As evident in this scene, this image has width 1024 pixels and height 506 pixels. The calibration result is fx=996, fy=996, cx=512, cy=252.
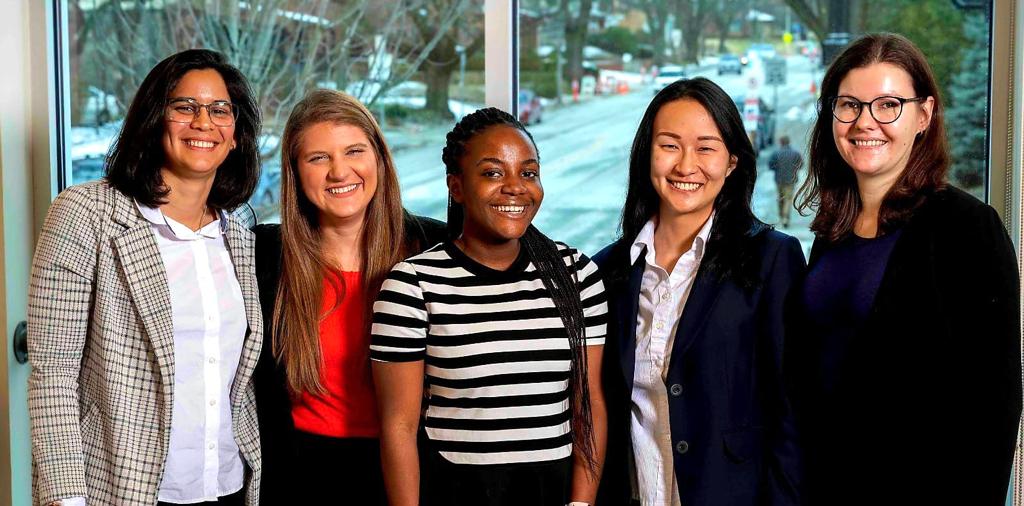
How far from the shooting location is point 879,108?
1.78 metres

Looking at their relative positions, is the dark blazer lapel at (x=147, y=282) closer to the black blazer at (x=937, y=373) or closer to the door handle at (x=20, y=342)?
the door handle at (x=20, y=342)

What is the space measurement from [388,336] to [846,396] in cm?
84

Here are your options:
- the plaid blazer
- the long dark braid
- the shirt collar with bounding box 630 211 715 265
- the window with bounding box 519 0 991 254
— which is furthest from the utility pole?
the plaid blazer

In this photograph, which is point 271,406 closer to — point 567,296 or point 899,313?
point 567,296

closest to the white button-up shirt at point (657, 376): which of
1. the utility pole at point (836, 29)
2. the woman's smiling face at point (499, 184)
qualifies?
the woman's smiling face at point (499, 184)

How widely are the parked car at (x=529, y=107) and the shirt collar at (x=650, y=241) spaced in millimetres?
733

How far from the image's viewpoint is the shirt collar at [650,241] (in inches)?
76.2

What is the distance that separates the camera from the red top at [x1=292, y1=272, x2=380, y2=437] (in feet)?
6.61

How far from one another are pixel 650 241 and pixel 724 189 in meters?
0.18

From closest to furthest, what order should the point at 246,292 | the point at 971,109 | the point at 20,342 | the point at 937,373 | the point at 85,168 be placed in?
the point at 937,373, the point at 246,292, the point at 971,109, the point at 20,342, the point at 85,168

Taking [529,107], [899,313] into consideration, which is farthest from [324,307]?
[899,313]

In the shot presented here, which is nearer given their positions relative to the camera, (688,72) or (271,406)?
(271,406)

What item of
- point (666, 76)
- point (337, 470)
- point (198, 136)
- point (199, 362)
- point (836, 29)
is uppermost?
point (836, 29)

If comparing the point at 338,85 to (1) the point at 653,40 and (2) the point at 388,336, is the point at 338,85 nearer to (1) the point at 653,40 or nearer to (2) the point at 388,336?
(1) the point at 653,40
